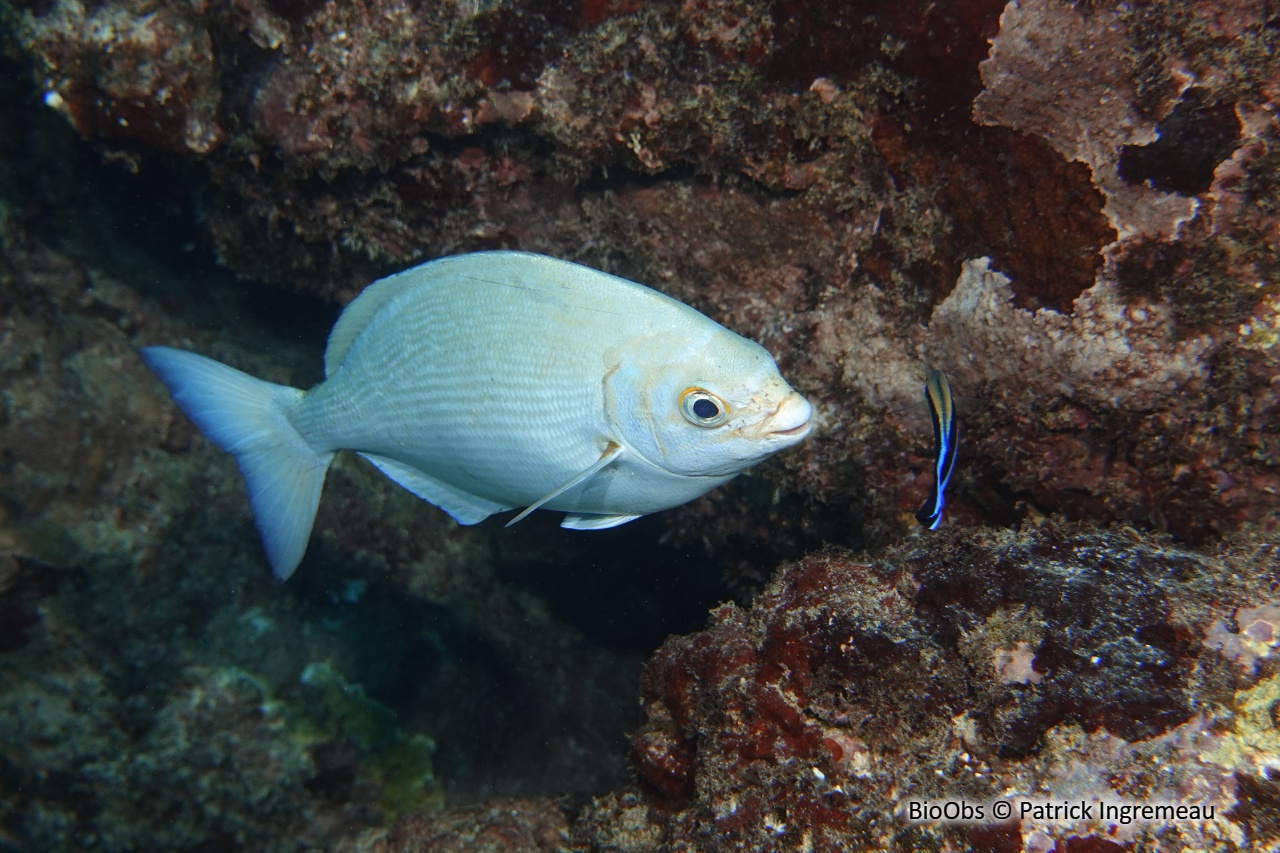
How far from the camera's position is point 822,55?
2869mm

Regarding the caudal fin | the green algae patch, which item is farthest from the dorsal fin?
the green algae patch

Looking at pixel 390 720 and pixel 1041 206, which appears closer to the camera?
pixel 1041 206

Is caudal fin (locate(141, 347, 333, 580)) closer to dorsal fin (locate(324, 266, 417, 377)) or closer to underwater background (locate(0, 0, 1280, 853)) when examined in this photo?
dorsal fin (locate(324, 266, 417, 377))

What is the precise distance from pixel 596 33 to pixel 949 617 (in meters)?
3.03

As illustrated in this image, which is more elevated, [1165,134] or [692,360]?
[1165,134]

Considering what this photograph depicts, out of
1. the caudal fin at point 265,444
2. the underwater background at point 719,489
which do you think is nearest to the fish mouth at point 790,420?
the underwater background at point 719,489

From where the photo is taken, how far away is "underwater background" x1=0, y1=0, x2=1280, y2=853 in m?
2.05

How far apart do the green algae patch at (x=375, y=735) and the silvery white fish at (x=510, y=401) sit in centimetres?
320

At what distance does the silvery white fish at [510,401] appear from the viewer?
2080mm

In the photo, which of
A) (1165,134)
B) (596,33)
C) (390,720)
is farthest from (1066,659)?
(390,720)

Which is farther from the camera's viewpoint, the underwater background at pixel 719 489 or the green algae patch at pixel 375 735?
the green algae patch at pixel 375 735

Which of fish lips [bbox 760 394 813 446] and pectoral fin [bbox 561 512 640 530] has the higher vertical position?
fish lips [bbox 760 394 813 446]

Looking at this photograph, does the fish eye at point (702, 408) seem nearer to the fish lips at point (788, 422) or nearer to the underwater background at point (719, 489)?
the fish lips at point (788, 422)

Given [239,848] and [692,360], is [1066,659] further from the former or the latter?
[239,848]
